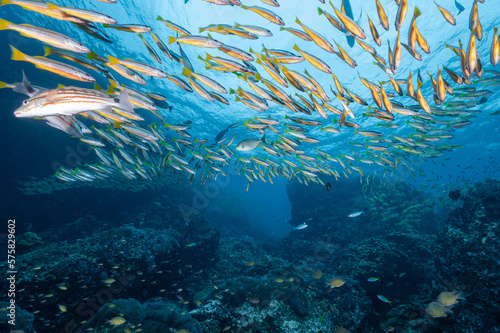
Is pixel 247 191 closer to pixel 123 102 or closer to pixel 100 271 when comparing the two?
pixel 100 271

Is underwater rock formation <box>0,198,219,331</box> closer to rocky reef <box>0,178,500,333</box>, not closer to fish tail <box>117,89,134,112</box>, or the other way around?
rocky reef <box>0,178,500,333</box>

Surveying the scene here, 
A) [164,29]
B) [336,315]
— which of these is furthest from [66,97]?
[164,29]

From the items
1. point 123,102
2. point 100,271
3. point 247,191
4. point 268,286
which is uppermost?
point 123,102

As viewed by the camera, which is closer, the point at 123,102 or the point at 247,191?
the point at 123,102

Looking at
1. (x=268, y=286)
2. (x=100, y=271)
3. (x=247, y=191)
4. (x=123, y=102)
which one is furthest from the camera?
(x=247, y=191)

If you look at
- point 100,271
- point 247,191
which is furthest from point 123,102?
A: point 247,191

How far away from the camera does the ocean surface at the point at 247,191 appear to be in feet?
13.4

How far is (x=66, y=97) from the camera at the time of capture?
1803 mm

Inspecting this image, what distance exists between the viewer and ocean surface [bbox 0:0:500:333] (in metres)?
4.09

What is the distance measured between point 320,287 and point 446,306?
113 inches

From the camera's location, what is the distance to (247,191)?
1111 cm

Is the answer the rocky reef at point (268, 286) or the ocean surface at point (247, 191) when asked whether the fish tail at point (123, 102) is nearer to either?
the ocean surface at point (247, 191)

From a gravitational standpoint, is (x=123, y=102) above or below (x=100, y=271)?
above

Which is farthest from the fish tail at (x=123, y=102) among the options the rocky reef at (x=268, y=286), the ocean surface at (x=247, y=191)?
the rocky reef at (x=268, y=286)
